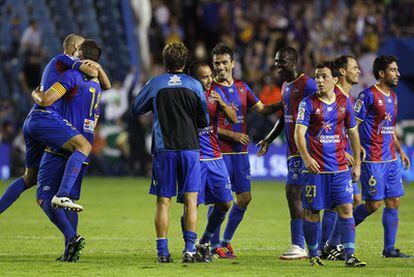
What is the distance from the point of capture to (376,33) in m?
28.8

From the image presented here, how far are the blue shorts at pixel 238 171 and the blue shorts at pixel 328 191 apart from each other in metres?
1.48

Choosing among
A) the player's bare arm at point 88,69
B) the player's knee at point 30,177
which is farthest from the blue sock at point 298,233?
the player's knee at point 30,177

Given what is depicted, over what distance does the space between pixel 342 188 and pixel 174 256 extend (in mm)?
2039

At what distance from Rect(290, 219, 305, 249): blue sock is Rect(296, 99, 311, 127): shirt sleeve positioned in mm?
1331

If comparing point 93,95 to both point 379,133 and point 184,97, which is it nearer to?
point 184,97

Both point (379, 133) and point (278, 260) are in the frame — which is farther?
point (379, 133)

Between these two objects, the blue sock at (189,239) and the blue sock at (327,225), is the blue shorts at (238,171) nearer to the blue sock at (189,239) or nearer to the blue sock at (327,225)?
the blue sock at (327,225)

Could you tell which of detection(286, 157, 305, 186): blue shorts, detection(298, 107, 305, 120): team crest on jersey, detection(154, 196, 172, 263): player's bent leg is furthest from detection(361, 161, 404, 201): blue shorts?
detection(154, 196, 172, 263): player's bent leg

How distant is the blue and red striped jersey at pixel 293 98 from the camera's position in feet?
39.7

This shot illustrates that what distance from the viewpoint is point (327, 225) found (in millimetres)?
12195

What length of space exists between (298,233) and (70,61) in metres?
2.99

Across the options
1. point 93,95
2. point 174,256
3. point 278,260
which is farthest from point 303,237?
point 93,95

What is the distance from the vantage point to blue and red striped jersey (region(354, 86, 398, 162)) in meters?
12.4

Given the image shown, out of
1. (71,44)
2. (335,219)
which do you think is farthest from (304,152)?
(71,44)
